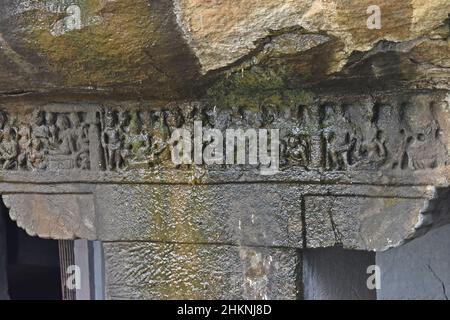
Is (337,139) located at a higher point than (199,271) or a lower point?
higher

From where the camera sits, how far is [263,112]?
2680mm

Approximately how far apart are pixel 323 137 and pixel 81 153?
34.2 inches

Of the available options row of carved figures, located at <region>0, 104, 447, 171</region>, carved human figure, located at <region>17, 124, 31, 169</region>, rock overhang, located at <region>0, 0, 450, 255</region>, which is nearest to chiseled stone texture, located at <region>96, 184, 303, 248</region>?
rock overhang, located at <region>0, 0, 450, 255</region>

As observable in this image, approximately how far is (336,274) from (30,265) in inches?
103

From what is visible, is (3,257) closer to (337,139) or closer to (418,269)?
(418,269)

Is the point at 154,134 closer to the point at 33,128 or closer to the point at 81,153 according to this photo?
the point at 81,153

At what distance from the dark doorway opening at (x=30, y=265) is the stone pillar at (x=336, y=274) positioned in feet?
6.46

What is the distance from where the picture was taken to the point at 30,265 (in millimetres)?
5059

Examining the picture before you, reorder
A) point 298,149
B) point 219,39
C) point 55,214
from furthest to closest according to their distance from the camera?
point 55,214
point 298,149
point 219,39

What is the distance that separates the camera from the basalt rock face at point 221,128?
2.32 meters

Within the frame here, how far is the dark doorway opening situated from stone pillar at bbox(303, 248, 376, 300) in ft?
6.46

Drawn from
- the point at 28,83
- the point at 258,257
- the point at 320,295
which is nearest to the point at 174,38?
the point at 28,83

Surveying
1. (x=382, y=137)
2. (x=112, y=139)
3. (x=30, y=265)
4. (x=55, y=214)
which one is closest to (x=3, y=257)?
(x=30, y=265)

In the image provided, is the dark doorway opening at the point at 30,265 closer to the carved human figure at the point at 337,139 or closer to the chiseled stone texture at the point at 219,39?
the chiseled stone texture at the point at 219,39
